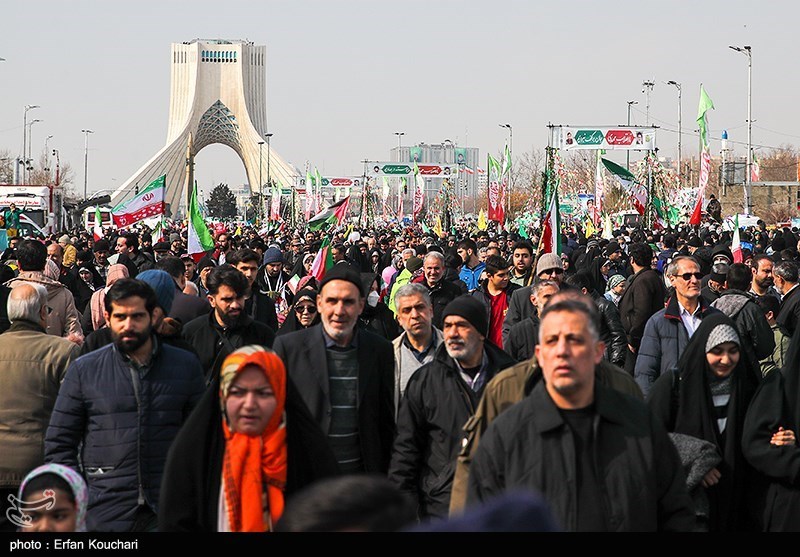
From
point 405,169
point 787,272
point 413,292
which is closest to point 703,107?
point 787,272

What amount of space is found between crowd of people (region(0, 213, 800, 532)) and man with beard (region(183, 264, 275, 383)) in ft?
0.04

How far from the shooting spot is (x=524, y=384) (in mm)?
4684

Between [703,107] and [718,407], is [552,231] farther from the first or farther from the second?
[703,107]

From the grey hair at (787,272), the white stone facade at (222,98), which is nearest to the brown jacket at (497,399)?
the grey hair at (787,272)

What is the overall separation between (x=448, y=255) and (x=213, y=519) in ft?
42.5

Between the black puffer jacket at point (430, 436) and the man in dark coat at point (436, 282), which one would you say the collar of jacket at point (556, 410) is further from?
the man in dark coat at point (436, 282)

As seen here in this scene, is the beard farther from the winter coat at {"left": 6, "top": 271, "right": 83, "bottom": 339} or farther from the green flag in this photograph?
the green flag

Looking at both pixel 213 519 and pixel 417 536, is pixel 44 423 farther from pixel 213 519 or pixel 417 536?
pixel 417 536

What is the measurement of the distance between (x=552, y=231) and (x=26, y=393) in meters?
8.45

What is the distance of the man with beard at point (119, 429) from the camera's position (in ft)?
17.0

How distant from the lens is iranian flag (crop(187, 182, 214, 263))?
16703mm

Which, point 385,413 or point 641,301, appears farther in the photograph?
point 641,301

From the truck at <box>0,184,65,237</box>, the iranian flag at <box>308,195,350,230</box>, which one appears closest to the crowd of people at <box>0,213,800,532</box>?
the iranian flag at <box>308,195,350,230</box>

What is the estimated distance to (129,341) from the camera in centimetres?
→ 544
